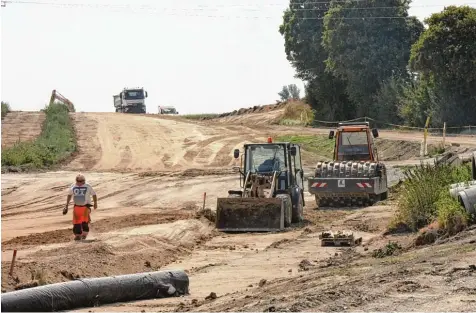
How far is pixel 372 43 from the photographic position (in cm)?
6225

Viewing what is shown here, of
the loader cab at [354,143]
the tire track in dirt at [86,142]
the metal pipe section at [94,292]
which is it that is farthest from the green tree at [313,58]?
the metal pipe section at [94,292]

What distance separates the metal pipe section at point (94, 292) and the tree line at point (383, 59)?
130 ft

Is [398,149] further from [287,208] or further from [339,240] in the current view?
[339,240]

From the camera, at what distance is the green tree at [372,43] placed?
62094mm

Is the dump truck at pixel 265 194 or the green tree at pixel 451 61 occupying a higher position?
the green tree at pixel 451 61

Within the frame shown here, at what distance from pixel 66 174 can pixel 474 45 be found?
2329 centimetres

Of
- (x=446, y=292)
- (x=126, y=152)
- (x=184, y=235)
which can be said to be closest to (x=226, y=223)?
(x=184, y=235)

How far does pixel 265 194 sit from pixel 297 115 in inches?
1896

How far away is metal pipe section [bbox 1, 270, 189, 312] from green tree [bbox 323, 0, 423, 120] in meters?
47.9

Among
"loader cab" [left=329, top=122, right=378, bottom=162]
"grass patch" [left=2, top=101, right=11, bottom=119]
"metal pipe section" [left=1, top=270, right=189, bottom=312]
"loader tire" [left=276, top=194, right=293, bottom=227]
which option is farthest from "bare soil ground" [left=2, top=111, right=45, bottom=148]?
"metal pipe section" [left=1, top=270, right=189, bottom=312]

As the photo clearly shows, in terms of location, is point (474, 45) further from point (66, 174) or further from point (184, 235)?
point (184, 235)

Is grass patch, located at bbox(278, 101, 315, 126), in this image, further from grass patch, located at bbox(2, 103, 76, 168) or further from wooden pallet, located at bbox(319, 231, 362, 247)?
wooden pallet, located at bbox(319, 231, 362, 247)

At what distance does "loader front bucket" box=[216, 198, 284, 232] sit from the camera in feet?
79.5

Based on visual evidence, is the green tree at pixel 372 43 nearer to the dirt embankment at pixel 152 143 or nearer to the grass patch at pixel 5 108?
the dirt embankment at pixel 152 143
